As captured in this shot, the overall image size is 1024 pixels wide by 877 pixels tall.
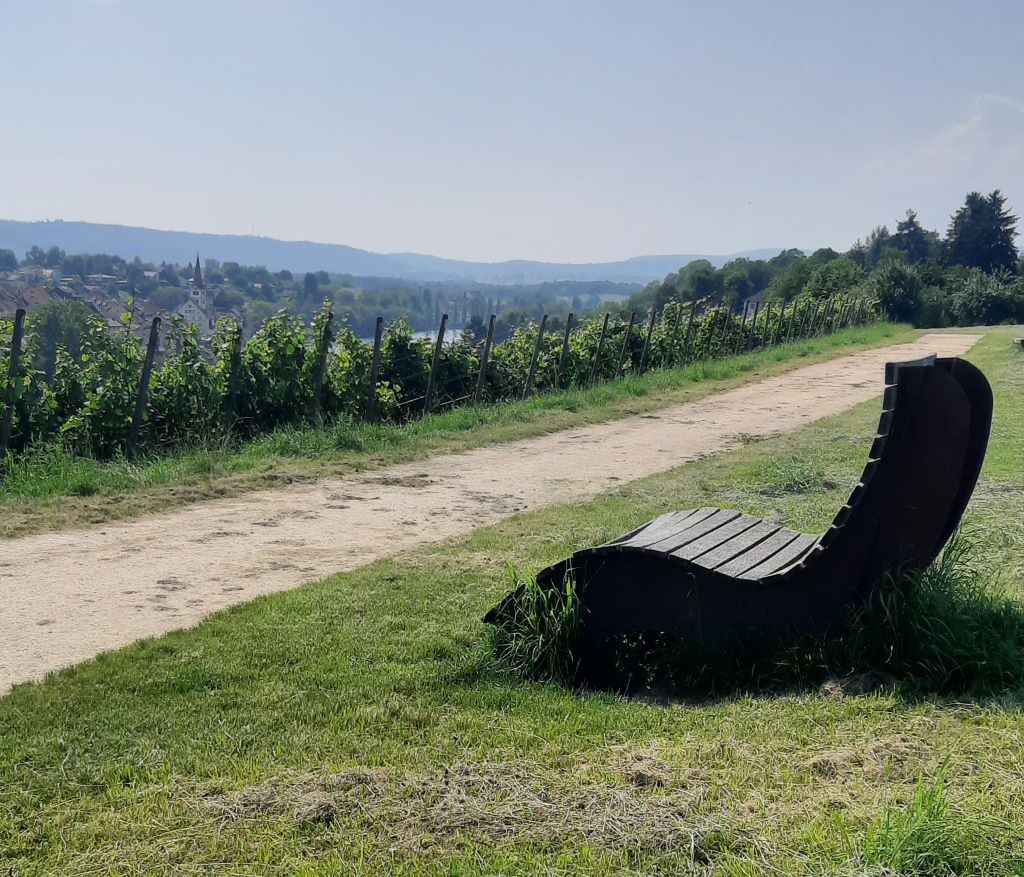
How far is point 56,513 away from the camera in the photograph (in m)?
8.27

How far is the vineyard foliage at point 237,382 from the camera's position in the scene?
11.0 meters

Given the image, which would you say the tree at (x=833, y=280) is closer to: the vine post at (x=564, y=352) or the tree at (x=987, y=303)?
the tree at (x=987, y=303)

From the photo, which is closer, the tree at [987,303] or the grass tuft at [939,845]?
the grass tuft at [939,845]

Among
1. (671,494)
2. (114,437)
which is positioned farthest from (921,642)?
(114,437)

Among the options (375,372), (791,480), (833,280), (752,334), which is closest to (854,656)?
(791,480)

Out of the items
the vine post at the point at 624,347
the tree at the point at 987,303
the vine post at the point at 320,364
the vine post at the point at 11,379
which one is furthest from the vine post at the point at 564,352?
the tree at the point at 987,303

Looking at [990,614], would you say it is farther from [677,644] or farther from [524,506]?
[524,506]

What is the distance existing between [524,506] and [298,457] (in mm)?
3246

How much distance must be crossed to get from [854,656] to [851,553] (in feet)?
1.51

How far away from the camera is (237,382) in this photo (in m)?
12.5

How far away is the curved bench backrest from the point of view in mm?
4332

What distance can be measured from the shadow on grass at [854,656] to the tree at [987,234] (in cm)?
8512

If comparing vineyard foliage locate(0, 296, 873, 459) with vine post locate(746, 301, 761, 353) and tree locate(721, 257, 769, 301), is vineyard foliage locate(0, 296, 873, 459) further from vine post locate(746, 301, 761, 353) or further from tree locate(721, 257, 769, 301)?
tree locate(721, 257, 769, 301)

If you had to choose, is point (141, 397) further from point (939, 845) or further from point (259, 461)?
point (939, 845)
